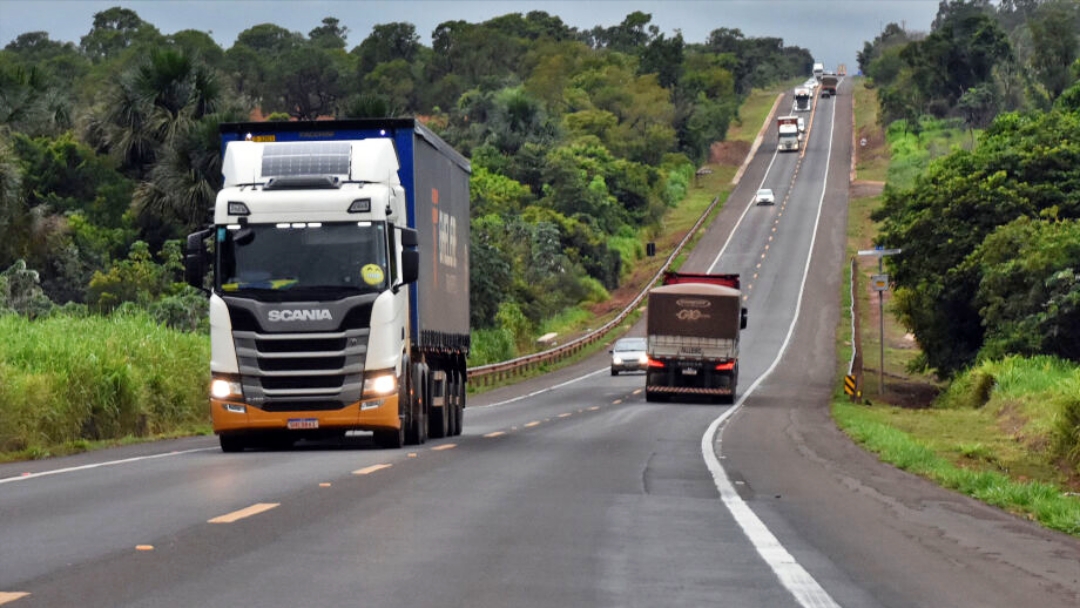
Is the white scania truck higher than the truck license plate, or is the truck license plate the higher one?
the white scania truck

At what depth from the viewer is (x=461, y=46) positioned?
175 meters

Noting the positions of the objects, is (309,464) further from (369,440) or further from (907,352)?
(907,352)

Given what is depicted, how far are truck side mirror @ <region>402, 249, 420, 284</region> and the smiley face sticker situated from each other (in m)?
0.29

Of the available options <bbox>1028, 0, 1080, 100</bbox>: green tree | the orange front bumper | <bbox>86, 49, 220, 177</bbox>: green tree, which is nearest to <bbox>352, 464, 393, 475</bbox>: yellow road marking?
the orange front bumper

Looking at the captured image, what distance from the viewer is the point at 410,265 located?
65.7 feet

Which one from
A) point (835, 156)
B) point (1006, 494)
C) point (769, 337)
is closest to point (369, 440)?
point (1006, 494)

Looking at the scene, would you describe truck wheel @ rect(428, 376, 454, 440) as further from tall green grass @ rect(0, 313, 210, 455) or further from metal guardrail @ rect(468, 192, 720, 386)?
metal guardrail @ rect(468, 192, 720, 386)

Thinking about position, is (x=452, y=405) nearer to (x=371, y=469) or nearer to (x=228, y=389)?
(x=228, y=389)

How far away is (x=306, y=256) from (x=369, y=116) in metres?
24.2

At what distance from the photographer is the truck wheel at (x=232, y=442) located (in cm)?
2072

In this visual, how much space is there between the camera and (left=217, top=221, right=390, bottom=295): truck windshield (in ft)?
65.5

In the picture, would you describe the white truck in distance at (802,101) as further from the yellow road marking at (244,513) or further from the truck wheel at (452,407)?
the yellow road marking at (244,513)

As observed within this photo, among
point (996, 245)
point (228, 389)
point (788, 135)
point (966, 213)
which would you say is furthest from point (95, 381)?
point (788, 135)

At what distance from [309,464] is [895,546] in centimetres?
808
